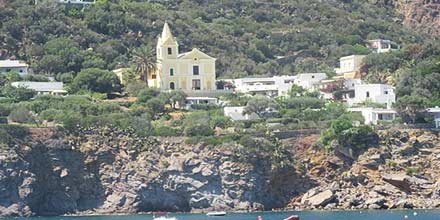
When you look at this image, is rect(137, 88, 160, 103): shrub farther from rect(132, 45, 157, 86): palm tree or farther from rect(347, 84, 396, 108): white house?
rect(347, 84, 396, 108): white house

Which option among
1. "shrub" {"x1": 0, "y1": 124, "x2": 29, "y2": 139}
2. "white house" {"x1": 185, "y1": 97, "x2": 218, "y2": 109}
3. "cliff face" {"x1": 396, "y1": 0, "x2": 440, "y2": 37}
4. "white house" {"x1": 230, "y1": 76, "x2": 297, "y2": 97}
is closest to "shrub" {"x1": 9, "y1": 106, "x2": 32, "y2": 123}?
"shrub" {"x1": 0, "y1": 124, "x2": 29, "y2": 139}

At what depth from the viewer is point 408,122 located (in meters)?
96.2

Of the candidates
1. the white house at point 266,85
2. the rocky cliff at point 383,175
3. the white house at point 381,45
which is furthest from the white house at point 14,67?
the white house at point 381,45

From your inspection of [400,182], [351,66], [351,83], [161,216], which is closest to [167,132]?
[161,216]

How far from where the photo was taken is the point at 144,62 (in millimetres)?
110500

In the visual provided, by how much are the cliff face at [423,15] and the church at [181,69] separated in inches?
1771

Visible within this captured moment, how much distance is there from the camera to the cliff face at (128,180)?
8850cm

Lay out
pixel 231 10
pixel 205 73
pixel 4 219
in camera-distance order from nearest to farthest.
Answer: pixel 4 219 → pixel 205 73 → pixel 231 10

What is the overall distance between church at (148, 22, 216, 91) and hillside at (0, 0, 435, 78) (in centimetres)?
704

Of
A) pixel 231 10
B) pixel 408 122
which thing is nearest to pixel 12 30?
pixel 231 10

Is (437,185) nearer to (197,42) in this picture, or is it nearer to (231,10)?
(197,42)

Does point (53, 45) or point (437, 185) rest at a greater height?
point (53, 45)

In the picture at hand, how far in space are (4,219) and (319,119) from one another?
2449 centimetres

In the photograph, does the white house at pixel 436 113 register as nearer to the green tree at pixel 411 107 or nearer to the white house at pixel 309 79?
the green tree at pixel 411 107
